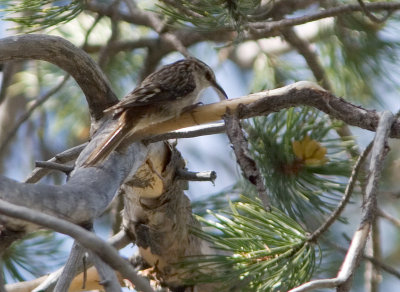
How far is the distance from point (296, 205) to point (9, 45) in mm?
1061

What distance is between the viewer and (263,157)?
2428 millimetres

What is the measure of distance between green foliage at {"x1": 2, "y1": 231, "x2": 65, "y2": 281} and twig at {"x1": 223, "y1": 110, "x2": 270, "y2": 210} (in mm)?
1566

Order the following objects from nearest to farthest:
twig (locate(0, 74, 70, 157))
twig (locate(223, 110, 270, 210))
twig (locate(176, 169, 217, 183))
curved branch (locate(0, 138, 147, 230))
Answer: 1. curved branch (locate(0, 138, 147, 230))
2. twig (locate(223, 110, 270, 210))
3. twig (locate(176, 169, 217, 183))
4. twig (locate(0, 74, 70, 157))

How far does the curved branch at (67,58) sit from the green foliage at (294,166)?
0.63m

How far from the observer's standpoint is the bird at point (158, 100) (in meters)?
1.74

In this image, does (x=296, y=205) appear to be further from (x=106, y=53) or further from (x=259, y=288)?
(x=106, y=53)

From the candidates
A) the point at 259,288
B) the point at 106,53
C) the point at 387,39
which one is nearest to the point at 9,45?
the point at 259,288

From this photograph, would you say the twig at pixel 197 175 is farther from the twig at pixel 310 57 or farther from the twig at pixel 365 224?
the twig at pixel 310 57

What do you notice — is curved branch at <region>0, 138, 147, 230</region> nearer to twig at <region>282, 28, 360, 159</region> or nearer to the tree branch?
the tree branch

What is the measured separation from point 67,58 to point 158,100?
Answer: 30 cm

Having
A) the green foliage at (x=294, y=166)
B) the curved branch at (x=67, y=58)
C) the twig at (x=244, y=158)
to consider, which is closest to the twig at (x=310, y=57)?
the green foliage at (x=294, y=166)

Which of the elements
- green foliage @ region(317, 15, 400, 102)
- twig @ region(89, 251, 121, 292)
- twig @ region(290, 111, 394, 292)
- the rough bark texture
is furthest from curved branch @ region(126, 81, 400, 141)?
green foliage @ region(317, 15, 400, 102)

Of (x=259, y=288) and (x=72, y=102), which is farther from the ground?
(x=72, y=102)

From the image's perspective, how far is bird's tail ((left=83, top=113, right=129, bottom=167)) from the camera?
1.56m
